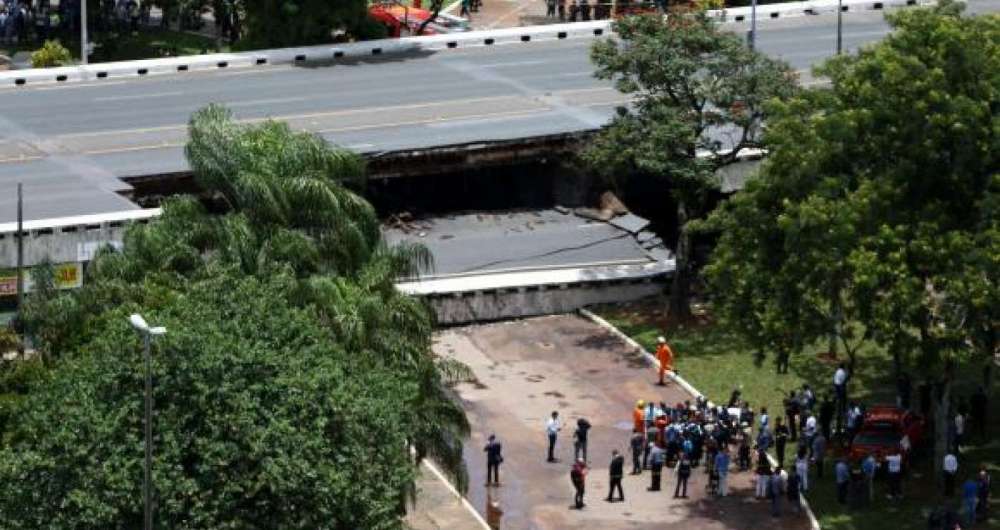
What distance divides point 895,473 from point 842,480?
985 millimetres

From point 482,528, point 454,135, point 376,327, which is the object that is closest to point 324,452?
point 376,327

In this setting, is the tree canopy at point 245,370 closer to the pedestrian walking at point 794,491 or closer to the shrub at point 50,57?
the pedestrian walking at point 794,491

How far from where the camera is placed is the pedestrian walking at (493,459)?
2010 inches

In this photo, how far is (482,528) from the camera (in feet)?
161

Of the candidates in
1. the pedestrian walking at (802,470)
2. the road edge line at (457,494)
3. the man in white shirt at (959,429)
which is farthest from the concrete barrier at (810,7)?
the pedestrian walking at (802,470)

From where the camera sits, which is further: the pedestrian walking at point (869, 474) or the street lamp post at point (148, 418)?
the pedestrian walking at point (869, 474)

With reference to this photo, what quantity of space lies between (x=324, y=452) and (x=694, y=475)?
13.3 m

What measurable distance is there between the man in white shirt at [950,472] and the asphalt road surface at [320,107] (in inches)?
718

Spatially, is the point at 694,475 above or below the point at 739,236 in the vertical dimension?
below

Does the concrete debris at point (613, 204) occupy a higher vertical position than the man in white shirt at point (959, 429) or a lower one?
higher

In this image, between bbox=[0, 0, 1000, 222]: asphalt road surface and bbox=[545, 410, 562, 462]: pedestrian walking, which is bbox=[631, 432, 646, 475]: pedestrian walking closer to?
bbox=[545, 410, 562, 462]: pedestrian walking

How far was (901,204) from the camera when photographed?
49.0 meters

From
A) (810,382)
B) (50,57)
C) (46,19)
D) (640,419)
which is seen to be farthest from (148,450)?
(46,19)

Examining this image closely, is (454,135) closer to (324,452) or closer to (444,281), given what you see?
(444,281)
